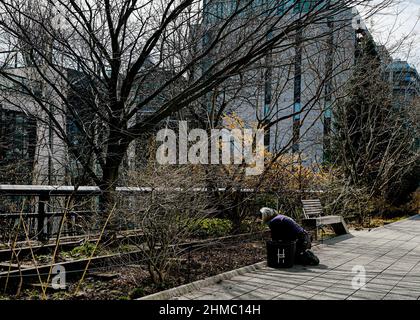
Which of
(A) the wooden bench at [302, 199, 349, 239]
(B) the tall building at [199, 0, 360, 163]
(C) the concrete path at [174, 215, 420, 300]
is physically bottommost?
(C) the concrete path at [174, 215, 420, 300]

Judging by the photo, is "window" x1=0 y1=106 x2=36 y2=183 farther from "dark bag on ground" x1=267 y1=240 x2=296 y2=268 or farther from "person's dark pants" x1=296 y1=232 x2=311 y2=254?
"person's dark pants" x1=296 y1=232 x2=311 y2=254

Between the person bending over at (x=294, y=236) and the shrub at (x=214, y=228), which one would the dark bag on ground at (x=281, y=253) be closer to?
the person bending over at (x=294, y=236)

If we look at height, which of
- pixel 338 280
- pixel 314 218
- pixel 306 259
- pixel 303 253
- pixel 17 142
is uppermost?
pixel 17 142

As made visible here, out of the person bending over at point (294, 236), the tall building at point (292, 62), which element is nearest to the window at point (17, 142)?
the tall building at point (292, 62)

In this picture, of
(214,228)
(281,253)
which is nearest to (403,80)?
(214,228)

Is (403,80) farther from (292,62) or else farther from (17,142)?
(17,142)

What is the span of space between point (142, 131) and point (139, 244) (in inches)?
102

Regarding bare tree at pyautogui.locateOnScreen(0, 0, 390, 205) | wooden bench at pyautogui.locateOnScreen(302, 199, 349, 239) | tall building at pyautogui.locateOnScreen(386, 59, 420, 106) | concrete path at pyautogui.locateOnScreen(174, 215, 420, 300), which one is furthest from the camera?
tall building at pyautogui.locateOnScreen(386, 59, 420, 106)

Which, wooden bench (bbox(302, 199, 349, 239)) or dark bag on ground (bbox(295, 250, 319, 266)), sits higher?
wooden bench (bbox(302, 199, 349, 239))

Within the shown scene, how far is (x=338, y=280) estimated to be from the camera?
7.31m

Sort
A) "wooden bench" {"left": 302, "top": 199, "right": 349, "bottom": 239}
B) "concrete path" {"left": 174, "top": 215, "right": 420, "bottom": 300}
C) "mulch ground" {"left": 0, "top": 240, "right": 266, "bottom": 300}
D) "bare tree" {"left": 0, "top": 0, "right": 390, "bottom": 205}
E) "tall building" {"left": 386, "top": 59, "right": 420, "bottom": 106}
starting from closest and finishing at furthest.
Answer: "mulch ground" {"left": 0, "top": 240, "right": 266, "bottom": 300} → "concrete path" {"left": 174, "top": 215, "right": 420, "bottom": 300} → "bare tree" {"left": 0, "top": 0, "right": 390, "bottom": 205} → "wooden bench" {"left": 302, "top": 199, "right": 349, "bottom": 239} → "tall building" {"left": 386, "top": 59, "right": 420, "bottom": 106}

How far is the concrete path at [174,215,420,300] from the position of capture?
20.6 feet

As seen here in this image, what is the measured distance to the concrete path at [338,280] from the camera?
248 inches

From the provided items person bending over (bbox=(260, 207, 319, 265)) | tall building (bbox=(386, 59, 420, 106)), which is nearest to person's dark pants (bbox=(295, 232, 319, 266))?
person bending over (bbox=(260, 207, 319, 265))
